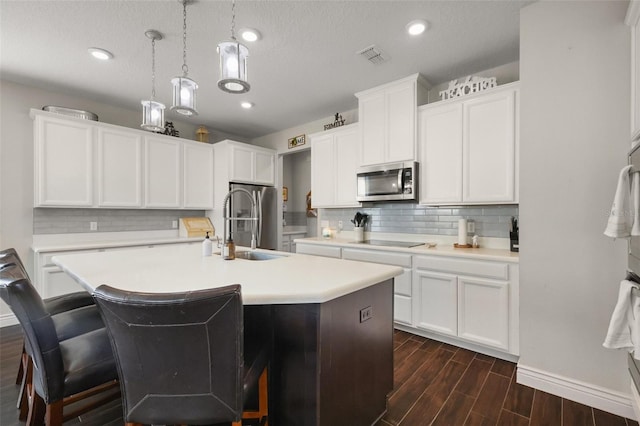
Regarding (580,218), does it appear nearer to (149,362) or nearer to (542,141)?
(542,141)

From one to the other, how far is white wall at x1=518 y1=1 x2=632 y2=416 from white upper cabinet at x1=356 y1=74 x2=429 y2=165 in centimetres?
110

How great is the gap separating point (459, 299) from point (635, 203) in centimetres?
140

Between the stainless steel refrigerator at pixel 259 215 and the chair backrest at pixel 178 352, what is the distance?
3.50m

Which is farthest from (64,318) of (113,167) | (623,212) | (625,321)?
(623,212)

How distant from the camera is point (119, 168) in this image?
3660mm

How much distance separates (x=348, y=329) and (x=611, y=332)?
4.37ft

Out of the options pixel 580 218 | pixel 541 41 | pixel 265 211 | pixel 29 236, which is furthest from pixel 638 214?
pixel 29 236

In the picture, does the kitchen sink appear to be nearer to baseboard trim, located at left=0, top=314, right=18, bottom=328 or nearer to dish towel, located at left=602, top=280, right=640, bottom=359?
dish towel, located at left=602, top=280, right=640, bottom=359

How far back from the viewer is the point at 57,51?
2568 millimetres

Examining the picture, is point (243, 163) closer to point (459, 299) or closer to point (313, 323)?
point (459, 299)

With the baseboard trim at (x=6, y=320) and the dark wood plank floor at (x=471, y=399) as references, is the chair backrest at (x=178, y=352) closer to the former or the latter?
the dark wood plank floor at (x=471, y=399)

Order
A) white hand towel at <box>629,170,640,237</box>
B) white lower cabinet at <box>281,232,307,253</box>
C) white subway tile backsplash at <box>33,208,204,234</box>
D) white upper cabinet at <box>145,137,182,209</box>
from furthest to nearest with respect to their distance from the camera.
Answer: white lower cabinet at <box>281,232,307,253</box> → white upper cabinet at <box>145,137,182,209</box> → white subway tile backsplash at <box>33,208,204,234</box> → white hand towel at <box>629,170,640,237</box>

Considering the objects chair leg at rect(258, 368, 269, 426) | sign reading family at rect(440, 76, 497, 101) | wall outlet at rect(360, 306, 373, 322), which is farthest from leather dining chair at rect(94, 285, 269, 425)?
sign reading family at rect(440, 76, 497, 101)

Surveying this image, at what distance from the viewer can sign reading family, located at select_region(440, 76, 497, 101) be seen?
8.96ft
